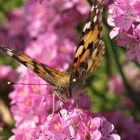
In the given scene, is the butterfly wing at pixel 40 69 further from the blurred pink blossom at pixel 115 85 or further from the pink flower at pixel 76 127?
the blurred pink blossom at pixel 115 85

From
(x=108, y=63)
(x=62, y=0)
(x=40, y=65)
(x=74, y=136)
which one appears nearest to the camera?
(x=74, y=136)

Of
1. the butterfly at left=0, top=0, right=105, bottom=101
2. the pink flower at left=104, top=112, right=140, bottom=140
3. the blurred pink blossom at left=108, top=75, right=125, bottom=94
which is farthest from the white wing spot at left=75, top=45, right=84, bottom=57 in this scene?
the blurred pink blossom at left=108, top=75, right=125, bottom=94

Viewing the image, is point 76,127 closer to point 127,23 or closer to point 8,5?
point 127,23

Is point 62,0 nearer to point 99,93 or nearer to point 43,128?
point 99,93

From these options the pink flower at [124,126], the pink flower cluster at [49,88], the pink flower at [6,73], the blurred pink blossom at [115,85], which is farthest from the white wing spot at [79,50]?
the blurred pink blossom at [115,85]

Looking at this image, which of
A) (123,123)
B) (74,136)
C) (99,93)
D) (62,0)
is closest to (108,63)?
(99,93)

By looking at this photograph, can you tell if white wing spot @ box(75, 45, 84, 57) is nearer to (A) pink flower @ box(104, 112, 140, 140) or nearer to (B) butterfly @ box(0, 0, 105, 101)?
(B) butterfly @ box(0, 0, 105, 101)
